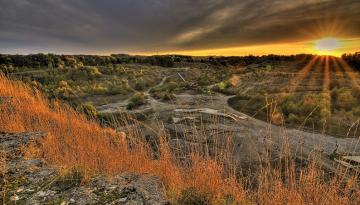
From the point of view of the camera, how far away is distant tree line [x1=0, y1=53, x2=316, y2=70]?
45031 millimetres

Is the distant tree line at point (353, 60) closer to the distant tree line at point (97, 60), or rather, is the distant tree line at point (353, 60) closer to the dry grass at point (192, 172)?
the distant tree line at point (97, 60)

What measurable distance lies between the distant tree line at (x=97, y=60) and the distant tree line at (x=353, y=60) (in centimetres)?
1209

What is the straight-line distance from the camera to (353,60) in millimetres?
39656

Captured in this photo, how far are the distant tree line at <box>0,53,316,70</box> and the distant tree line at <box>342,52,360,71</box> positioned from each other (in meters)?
12.1

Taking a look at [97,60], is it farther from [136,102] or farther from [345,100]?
[345,100]

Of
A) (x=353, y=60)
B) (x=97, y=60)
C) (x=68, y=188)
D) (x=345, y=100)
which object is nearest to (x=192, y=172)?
(x=68, y=188)

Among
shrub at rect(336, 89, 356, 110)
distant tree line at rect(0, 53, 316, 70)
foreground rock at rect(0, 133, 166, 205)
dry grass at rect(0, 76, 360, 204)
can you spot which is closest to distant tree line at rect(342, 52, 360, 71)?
distant tree line at rect(0, 53, 316, 70)

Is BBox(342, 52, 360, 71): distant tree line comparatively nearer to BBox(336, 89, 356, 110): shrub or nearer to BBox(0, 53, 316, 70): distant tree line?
BBox(0, 53, 316, 70): distant tree line

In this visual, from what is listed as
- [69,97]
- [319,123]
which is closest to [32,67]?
[69,97]

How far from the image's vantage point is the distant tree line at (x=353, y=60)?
37372mm

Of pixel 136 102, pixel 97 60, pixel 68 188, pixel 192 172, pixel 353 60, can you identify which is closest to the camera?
pixel 68 188

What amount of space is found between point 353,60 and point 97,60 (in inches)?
1573

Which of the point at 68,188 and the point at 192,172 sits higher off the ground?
the point at 68,188

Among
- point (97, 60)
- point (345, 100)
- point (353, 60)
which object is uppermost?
point (97, 60)
